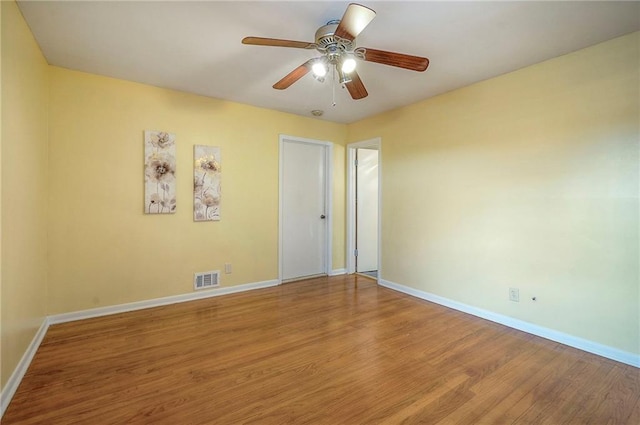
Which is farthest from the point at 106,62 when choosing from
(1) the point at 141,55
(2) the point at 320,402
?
(2) the point at 320,402

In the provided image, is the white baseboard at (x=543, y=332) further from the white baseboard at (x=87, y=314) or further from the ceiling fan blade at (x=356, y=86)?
the ceiling fan blade at (x=356, y=86)

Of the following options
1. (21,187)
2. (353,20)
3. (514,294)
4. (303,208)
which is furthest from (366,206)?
(21,187)

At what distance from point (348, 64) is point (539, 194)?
6.76 feet

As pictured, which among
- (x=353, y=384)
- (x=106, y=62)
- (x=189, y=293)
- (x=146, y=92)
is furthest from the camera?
(x=189, y=293)

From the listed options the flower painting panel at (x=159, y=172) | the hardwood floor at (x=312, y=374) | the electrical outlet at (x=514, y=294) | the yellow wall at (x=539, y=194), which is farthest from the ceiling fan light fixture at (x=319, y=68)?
the electrical outlet at (x=514, y=294)

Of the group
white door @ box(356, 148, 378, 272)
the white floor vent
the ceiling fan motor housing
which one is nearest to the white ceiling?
the ceiling fan motor housing

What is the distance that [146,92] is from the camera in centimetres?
316

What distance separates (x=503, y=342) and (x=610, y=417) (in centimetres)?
86

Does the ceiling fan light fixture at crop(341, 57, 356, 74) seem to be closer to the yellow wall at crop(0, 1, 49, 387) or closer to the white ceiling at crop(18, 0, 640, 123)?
the white ceiling at crop(18, 0, 640, 123)

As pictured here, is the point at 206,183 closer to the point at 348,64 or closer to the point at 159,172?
the point at 159,172

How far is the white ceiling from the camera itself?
1.90 m

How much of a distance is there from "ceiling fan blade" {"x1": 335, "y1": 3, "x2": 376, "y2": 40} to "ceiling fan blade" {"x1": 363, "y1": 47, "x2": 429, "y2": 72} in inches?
9.1

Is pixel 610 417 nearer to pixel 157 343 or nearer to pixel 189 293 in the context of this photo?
pixel 157 343

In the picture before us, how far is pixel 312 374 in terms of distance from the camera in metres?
2.01
